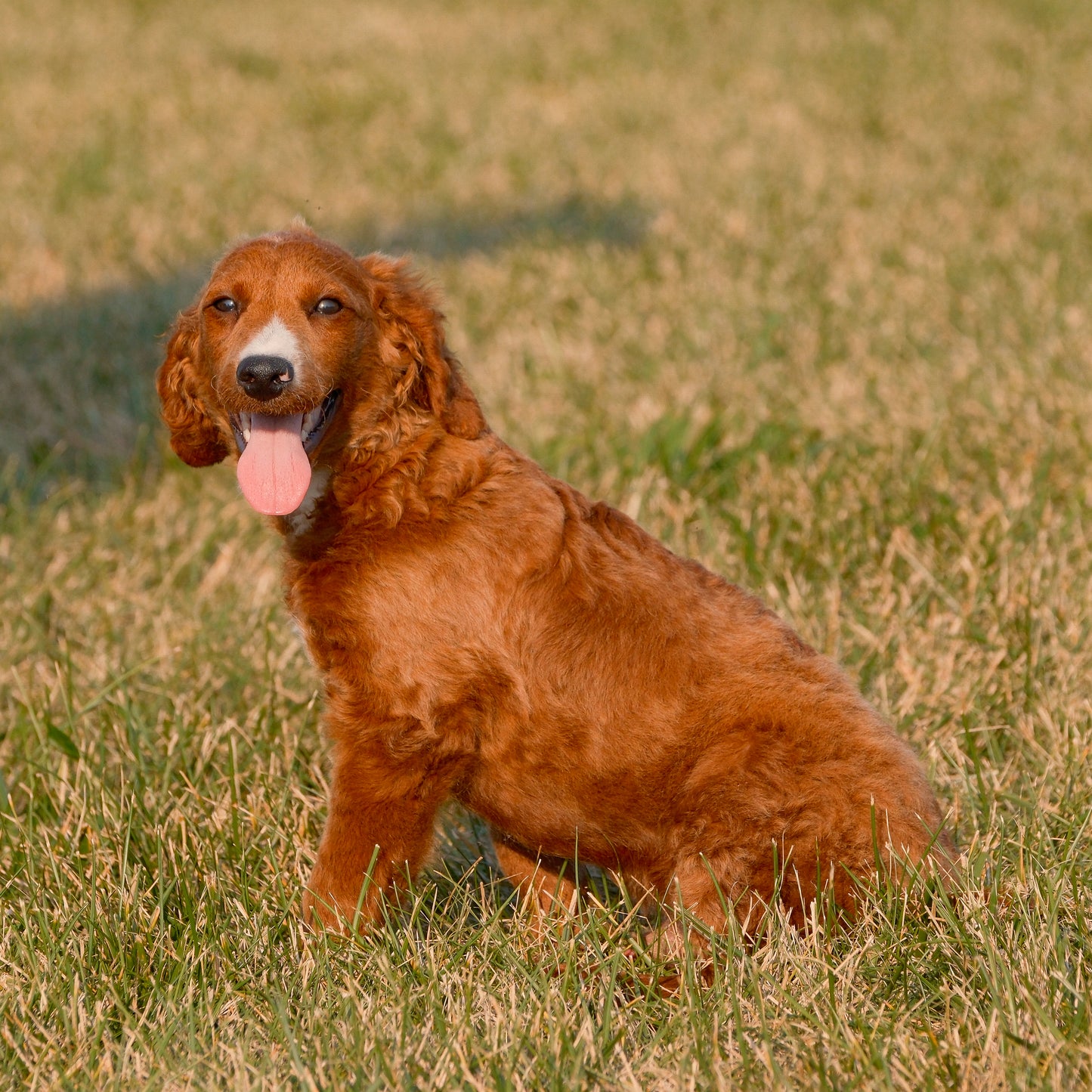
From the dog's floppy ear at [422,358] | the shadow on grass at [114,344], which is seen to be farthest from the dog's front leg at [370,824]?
the shadow on grass at [114,344]

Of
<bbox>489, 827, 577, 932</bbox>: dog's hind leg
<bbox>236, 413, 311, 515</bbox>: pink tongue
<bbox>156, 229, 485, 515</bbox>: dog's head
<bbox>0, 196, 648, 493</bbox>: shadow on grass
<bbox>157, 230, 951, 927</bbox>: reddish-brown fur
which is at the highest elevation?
<bbox>156, 229, 485, 515</bbox>: dog's head

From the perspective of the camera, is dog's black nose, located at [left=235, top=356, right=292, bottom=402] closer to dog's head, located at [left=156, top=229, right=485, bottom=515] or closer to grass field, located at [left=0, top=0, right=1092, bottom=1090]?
dog's head, located at [left=156, top=229, right=485, bottom=515]

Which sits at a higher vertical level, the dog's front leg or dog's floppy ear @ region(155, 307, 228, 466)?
dog's floppy ear @ region(155, 307, 228, 466)

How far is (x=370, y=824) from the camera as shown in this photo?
2.87 meters

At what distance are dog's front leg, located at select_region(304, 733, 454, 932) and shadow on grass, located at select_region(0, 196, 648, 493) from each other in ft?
10.3

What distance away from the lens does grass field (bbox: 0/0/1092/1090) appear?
2.65m

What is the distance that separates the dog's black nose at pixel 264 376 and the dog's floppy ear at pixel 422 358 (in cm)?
35

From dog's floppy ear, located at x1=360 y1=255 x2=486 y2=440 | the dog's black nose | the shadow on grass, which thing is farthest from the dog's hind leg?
the shadow on grass

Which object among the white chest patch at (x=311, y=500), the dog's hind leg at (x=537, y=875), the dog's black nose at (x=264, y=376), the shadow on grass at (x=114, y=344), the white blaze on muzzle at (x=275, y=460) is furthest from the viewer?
the shadow on grass at (x=114, y=344)

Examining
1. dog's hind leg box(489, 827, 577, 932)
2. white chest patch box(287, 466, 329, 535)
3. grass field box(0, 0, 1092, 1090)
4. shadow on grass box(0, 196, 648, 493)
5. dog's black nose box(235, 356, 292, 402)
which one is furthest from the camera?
shadow on grass box(0, 196, 648, 493)

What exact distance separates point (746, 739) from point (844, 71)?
11.4 meters

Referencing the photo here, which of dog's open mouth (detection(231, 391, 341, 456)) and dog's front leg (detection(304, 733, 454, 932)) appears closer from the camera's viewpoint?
dog's front leg (detection(304, 733, 454, 932))

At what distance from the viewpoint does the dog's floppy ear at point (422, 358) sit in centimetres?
312

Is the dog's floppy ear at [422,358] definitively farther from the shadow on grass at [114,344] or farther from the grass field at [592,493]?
the shadow on grass at [114,344]
